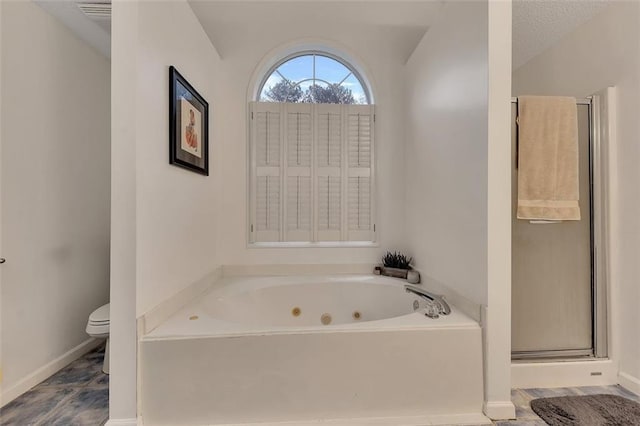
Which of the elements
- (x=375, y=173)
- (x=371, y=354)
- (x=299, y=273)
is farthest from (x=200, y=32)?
(x=371, y=354)

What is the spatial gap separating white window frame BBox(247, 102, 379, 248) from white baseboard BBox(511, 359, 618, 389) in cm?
127

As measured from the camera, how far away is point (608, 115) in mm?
1771

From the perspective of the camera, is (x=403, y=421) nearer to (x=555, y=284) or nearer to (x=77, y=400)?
(x=555, y=284)

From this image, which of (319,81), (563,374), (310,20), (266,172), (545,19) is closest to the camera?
(563,374)

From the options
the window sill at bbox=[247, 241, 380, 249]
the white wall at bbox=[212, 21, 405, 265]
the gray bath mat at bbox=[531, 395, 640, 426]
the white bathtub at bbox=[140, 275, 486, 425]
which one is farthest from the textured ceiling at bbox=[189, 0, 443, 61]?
the gray bath mat at bbox=[531, 395, 640, 426]

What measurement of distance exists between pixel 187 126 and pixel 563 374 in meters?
2.72

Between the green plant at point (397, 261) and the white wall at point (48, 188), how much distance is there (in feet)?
7.62

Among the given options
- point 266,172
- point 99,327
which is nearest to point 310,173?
point 266,172

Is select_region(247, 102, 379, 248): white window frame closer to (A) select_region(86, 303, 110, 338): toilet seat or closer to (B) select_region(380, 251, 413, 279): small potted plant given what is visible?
(B) select_region(380, 251, 413, 279): small potted plant

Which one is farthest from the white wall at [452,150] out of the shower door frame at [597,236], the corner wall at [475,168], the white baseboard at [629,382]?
the white baseboard at [629,382]

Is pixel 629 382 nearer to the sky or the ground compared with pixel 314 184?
nearer to the ground

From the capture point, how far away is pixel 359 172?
255 cm

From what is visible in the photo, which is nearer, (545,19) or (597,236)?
(597,236)

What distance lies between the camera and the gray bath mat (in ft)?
4.50
